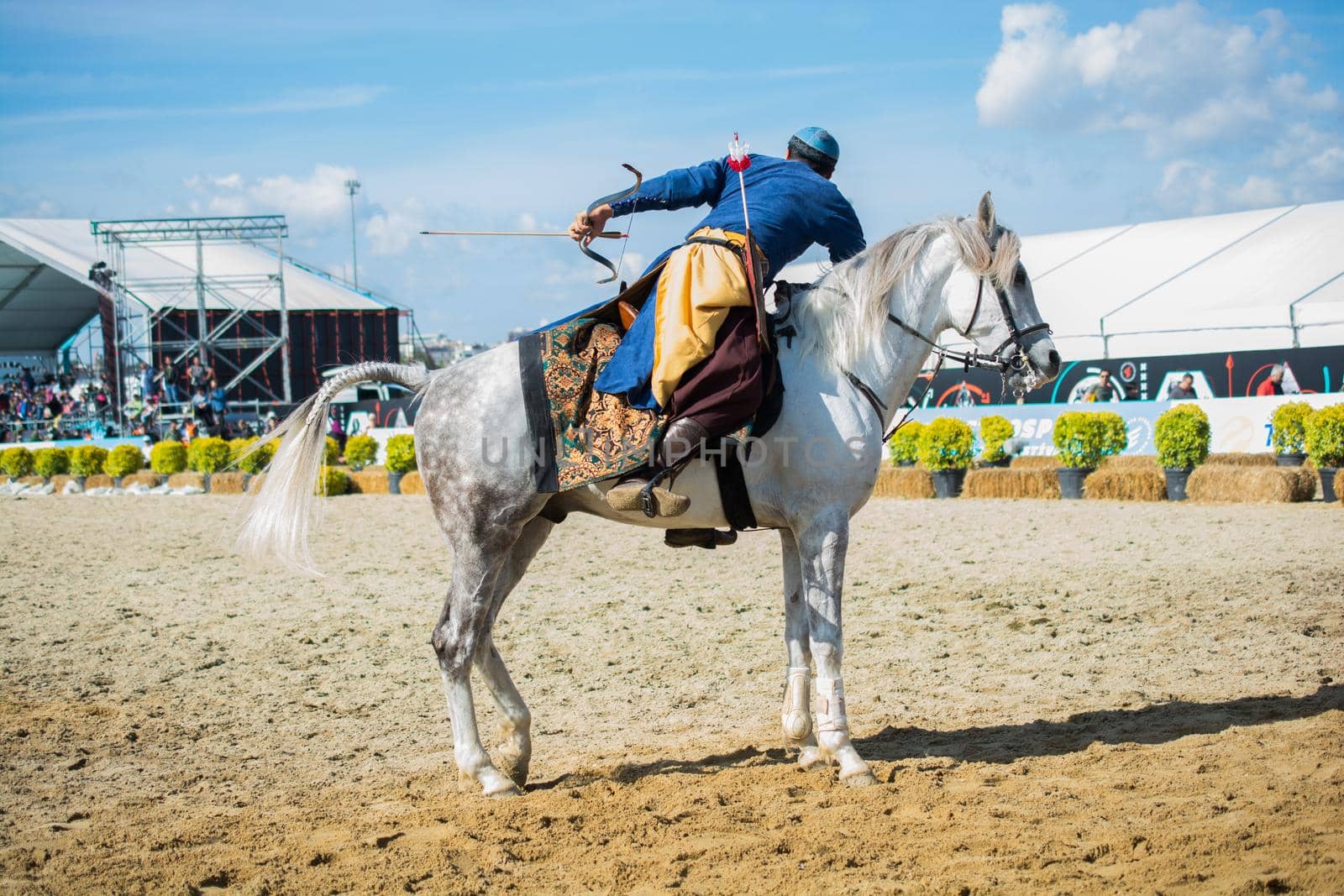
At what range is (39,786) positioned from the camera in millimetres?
5328

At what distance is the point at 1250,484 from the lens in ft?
44.3

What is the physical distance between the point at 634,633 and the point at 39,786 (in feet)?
13.3

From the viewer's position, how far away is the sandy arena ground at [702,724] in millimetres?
3977

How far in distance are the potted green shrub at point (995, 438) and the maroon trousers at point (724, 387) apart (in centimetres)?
1278

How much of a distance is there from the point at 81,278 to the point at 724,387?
1393 inches

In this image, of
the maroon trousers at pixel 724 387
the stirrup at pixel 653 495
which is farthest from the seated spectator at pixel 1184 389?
the stirrup at pixel 653 495

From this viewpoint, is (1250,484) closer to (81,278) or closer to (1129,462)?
(1129,462)

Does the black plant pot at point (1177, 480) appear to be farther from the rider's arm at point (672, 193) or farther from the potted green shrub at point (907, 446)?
the rider's arm at point (672, 193)

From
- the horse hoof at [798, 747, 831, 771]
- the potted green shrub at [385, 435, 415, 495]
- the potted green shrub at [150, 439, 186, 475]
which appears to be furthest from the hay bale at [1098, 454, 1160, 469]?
the potted green shrub at [150, 439, 186, 475]

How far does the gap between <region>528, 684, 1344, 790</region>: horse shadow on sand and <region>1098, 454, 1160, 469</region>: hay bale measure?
9.14m

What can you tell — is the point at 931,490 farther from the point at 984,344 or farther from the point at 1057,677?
the point at 984,344

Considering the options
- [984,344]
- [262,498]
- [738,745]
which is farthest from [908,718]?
[262,498]

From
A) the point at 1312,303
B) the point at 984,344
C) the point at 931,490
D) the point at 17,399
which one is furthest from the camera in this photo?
the point at 17,399

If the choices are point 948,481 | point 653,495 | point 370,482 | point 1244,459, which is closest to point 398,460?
point 370,482
